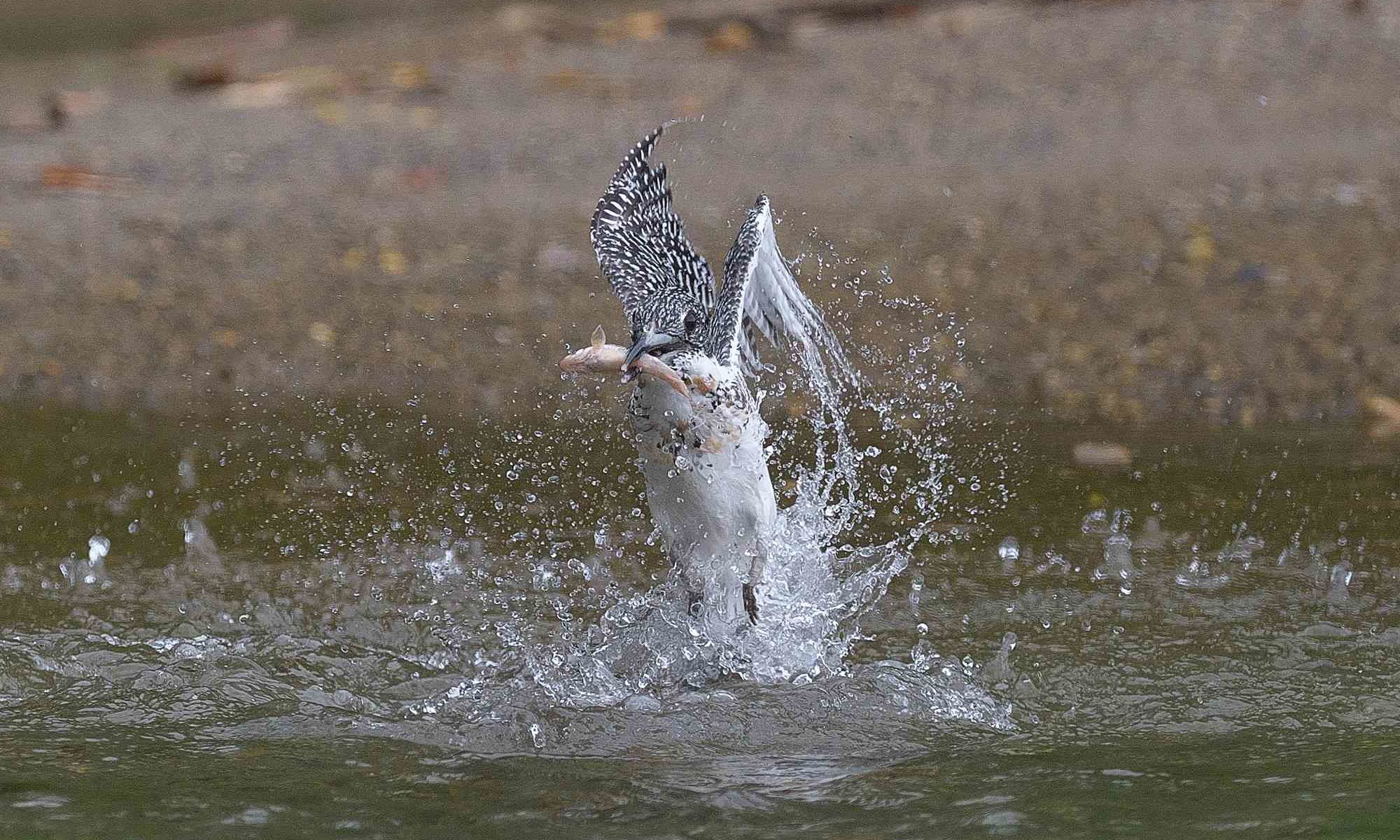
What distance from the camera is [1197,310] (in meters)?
7.27

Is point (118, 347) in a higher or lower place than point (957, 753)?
higher

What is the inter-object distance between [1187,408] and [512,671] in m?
3.00

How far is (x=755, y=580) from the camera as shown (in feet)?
15.3

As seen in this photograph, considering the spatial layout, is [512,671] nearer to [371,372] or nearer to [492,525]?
[492,525]

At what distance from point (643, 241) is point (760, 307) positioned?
387mm

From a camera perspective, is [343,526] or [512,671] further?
[343,526]

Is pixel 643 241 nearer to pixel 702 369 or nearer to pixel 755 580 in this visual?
pixel 702 369

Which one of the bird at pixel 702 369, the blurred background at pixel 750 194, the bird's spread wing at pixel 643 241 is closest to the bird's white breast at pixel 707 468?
the bird at pixel 702 369

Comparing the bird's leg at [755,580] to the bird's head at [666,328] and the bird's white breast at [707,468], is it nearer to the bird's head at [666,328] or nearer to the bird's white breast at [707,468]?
the bird's white breast at [707,468]

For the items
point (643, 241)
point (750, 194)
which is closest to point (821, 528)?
point (643, 241)

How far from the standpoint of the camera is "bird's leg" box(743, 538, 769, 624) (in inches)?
180

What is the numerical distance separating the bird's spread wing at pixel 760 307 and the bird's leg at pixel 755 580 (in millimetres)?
495

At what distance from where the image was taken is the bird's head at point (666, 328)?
4086 mm

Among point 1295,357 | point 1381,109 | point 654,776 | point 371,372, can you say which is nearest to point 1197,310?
point 1295,357
